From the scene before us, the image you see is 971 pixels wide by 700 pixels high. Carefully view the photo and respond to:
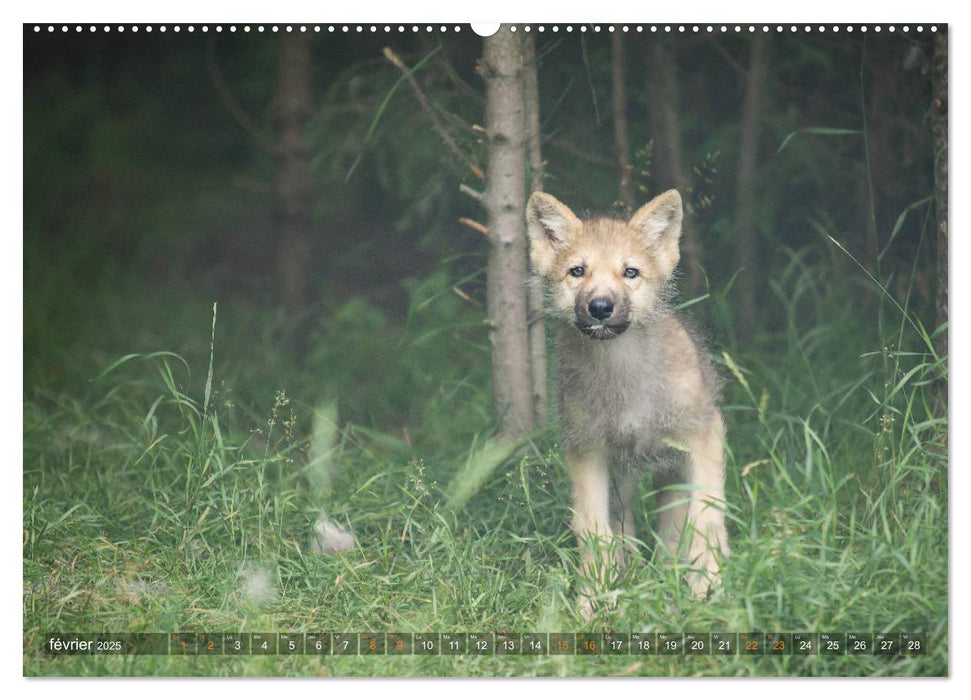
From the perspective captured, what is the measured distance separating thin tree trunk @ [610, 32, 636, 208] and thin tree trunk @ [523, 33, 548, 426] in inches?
11.5

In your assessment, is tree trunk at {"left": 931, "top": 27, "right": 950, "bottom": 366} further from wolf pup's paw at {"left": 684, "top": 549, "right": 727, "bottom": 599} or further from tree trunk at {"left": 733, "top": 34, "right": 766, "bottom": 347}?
wolf pup's paw at {"left": 684, "top": 549, "right": 727, "bottom": 599}

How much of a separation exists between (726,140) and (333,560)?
6.88 feet

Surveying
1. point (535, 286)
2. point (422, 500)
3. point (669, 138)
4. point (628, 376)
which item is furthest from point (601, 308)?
point (422, 500)

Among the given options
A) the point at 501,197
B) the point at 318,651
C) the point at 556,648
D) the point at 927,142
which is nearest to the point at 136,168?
the point at 501,197

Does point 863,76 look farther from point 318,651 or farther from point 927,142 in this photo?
point 318,651

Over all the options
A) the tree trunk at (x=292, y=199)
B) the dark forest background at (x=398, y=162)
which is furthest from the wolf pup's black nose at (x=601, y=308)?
the tree trunk at (x=292, y=199)

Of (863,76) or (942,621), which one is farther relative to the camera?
(863,76)

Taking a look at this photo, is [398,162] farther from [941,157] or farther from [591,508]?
[941,157]

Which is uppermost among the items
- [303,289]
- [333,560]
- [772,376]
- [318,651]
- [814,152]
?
[814,152]

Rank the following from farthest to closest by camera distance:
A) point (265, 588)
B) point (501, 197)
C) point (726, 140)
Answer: point (501, 197)
point (726, 140)
point (265, 588)

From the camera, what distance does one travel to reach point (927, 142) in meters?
4.08

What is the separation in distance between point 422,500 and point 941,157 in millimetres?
2206

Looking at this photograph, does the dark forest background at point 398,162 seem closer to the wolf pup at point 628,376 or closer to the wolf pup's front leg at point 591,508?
the wolf pup at point 628,376


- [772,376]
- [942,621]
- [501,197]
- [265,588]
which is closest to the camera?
[942,621]
